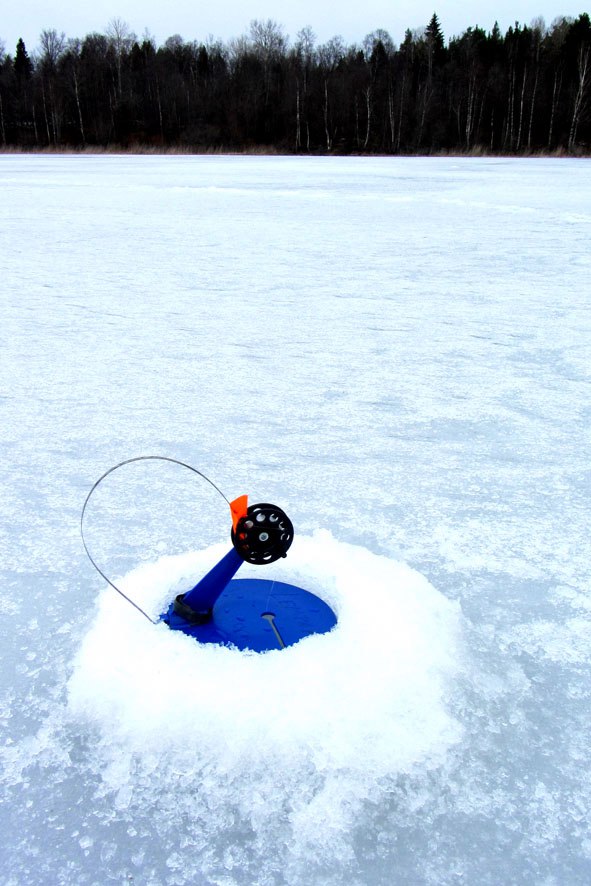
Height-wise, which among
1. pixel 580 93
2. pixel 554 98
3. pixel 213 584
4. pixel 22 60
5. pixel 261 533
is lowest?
pixel 213 584

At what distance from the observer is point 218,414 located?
280 centimetres

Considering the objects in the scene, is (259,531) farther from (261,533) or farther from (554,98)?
(554,98)

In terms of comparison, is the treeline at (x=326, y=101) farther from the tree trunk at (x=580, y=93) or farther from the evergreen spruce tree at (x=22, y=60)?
the evergreen spruce tree at (x=22, y=60)

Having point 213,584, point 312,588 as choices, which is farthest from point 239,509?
point 312,588

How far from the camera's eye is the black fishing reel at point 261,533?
1.24 meters

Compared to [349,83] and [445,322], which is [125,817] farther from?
[349,83]

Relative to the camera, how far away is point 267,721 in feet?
4.03

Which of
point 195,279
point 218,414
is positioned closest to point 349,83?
point 195,279

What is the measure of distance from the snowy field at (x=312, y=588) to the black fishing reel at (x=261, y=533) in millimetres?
241

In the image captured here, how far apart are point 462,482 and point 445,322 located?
A: 6.82ft

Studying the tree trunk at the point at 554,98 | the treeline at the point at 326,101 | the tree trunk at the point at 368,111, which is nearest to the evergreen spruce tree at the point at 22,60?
the treeline at the point at 326,101

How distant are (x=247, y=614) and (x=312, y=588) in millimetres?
218

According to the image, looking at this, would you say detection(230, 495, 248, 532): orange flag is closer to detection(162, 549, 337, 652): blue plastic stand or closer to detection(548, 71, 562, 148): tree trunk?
detection(162, 549, 337, 652): blue plastic stand

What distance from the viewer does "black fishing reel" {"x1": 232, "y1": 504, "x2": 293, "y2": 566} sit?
124 centimetres
